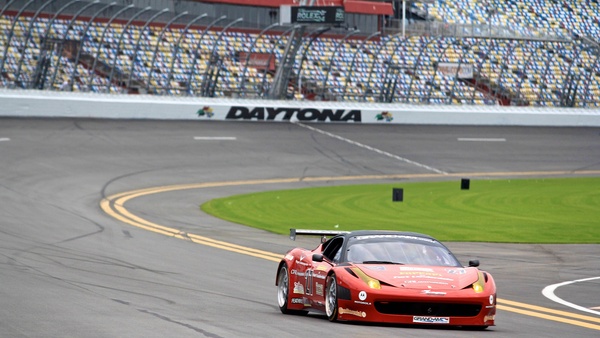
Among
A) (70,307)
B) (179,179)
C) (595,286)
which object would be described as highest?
(70,307)

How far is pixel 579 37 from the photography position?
6525cm

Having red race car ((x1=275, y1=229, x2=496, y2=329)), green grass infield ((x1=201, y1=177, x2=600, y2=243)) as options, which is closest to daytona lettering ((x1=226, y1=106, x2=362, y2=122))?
green grass infield ((x1=201, y1=177, x2=600, y2=243))

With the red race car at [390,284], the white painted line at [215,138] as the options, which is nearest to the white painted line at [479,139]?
the white painted line at [215,138]

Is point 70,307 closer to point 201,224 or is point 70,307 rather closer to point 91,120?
point 201,224

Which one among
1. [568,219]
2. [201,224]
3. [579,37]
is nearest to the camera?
[201,224]

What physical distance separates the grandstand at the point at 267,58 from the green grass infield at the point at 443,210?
45.7 feet

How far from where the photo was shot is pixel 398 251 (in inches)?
461

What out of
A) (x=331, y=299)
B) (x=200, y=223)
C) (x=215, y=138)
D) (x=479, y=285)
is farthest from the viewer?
(x=215, y=138)

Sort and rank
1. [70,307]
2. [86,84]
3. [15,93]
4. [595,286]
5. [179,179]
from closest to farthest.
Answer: [70,307]
[595,286]
[179,179]
[15,93]
[86,84]

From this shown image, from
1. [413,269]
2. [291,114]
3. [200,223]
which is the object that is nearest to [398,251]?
[413,269]

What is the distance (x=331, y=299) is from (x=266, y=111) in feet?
119

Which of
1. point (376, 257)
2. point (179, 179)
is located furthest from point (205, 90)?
point (376, 257)

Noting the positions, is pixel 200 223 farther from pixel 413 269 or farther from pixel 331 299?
pixel 413 269

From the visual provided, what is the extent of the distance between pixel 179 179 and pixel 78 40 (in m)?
14.3
